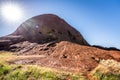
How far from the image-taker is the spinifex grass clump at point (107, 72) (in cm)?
1291

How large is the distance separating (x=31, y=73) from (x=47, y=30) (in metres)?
10.8

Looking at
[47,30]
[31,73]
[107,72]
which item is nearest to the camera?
[107,72]

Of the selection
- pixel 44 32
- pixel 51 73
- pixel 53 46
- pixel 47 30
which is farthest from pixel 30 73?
pixel 47 30

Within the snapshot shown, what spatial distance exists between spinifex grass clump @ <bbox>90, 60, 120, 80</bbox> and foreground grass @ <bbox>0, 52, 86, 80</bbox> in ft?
2.56

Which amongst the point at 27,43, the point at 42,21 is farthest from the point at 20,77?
the point at 42,21

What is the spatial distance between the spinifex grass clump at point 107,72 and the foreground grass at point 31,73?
0.78 metres

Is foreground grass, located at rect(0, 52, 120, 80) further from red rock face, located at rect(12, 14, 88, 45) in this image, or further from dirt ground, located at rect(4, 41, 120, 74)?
red rock face, located at rect(12, 14, 88, 45)

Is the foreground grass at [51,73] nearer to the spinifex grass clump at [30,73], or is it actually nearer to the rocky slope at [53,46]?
the spinifex grass clump at [30,73]

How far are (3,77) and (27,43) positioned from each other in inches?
280

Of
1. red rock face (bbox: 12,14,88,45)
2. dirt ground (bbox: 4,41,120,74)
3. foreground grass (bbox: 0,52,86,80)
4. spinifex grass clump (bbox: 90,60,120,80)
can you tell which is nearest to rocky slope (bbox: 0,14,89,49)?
red rock face (bbox: 12,14,88,45)

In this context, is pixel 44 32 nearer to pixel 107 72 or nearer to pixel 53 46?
pixel 53 46

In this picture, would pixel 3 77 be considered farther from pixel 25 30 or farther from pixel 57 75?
pixel 25 30

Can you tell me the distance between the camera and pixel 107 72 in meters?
13.1

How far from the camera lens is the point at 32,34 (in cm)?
2403
